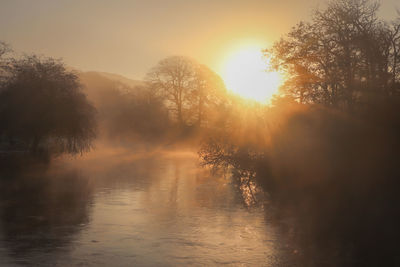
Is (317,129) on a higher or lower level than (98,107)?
lower

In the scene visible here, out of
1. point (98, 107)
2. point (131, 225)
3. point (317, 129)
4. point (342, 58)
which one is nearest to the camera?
point (131, 225)

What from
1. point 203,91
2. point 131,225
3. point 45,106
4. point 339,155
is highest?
point 203,91

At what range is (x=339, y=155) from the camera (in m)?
17.7

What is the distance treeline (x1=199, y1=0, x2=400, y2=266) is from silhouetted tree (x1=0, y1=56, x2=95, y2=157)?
1538 centimetres

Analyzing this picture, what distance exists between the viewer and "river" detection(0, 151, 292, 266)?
1029 centimetres

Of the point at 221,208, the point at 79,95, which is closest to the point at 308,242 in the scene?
the point at 221,208

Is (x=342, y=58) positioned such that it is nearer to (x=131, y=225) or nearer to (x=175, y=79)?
(x=131, y=225)

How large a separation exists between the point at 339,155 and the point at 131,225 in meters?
8.66

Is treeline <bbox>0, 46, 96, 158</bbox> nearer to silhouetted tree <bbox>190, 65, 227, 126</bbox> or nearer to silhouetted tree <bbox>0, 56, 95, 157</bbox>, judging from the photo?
silhouetted tree <bbox>0, 56, 95, 157</bbox>

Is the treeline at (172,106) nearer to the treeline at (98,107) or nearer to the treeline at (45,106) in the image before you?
the treeline at (98,107)

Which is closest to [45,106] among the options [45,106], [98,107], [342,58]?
[45,106]

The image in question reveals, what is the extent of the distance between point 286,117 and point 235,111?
2575 millimetres

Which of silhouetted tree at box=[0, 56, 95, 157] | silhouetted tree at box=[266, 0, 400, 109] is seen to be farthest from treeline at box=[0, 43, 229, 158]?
silhouetted tree at box=[266, 0, 400, 109]

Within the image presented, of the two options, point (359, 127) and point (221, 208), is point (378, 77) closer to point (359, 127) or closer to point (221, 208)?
point (359, 127)
